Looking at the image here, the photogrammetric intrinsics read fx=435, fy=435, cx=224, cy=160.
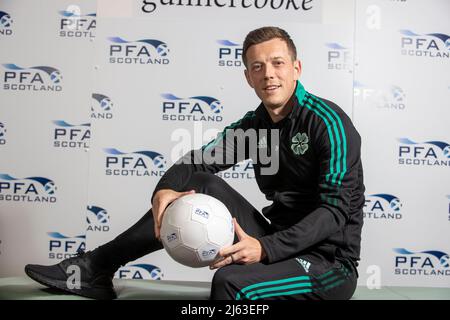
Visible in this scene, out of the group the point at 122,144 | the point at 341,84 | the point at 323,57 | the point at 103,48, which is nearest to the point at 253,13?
the point at 323,57

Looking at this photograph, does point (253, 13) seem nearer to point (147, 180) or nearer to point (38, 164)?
point (147, 180)

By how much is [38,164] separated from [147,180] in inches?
26.6

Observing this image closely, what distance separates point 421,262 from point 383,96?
1030mm

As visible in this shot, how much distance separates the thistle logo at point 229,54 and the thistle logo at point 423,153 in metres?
1.11

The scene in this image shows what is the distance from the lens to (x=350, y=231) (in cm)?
152

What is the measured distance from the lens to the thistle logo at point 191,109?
2668 mm

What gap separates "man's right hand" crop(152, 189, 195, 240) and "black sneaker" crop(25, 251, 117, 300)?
0.38 metres

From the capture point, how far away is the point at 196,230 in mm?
1334

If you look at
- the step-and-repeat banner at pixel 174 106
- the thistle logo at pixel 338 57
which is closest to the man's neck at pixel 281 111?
the step-and-repeat banner at pixel 174 106

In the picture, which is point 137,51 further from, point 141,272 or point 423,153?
point 423,153

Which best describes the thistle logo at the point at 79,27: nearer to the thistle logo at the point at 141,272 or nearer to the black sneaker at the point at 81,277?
the thistle logo at the point at 141,272

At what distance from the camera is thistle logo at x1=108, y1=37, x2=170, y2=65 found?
268cm

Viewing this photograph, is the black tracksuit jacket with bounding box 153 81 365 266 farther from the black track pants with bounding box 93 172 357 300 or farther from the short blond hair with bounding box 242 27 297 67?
the short blond hair with bounding box 242 27 297 67

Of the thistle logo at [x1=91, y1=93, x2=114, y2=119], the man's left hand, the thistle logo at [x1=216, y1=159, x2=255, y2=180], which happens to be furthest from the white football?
the thistle logo at [x1=91, y1=93, x2=114, y2=119]
